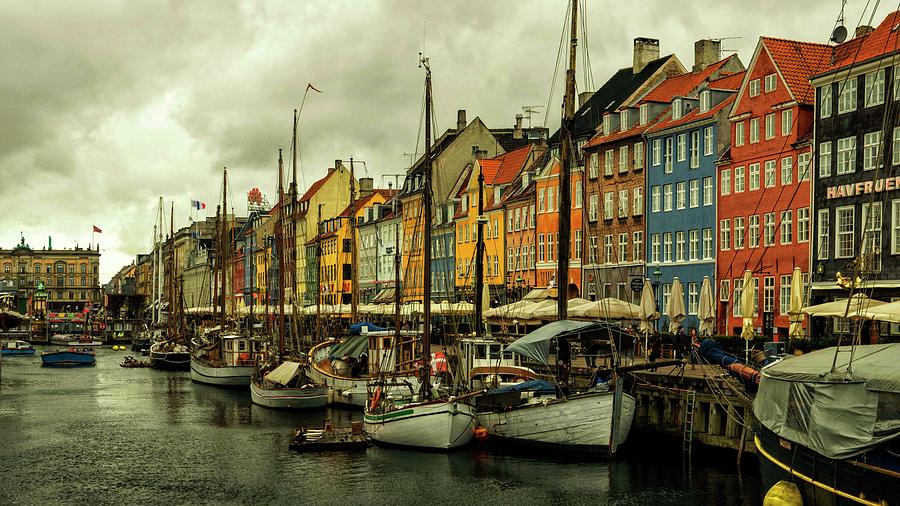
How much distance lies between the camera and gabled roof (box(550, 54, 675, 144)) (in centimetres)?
8419

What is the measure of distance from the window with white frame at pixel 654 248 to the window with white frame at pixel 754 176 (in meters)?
10.2

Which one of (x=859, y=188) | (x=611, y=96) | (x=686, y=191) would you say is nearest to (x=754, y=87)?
(x=686, y=191)

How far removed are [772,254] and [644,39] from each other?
29.8 metres

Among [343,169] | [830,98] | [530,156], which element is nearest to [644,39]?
[530,156]

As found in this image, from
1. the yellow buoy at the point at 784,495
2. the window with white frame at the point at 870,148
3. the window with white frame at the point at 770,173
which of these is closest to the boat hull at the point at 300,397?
A: the window with white frame at the point at 770,173

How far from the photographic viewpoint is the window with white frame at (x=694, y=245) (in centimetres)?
7054

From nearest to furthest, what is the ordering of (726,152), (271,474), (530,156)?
(271,474) → (726,152) → (530,156)

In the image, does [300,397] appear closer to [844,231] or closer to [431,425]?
[431,425]

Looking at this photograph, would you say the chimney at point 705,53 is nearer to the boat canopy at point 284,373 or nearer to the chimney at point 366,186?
the boat canopy at point 284,373

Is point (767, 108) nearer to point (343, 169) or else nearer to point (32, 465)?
point (32, 465)

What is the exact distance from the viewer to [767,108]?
64.2m

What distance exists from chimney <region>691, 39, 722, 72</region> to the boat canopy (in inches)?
1456

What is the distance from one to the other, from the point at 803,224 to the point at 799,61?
9591 millimetres

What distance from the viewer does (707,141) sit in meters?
69.9
